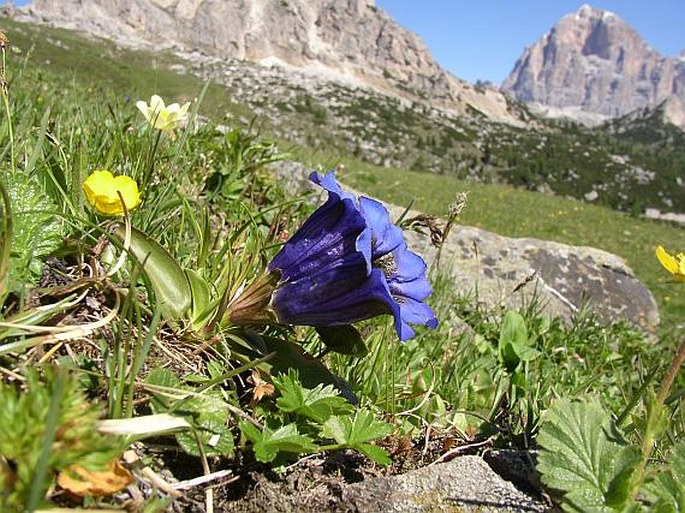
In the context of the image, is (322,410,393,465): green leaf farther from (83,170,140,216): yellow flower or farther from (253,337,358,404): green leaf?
(83,170,140,216): yellow flower

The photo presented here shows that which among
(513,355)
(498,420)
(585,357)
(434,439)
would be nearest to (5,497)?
(434,439)

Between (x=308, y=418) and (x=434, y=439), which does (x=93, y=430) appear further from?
(x=434, y=439)

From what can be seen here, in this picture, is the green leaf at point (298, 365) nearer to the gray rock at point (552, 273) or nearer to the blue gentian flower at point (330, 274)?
the blue gentian flower at point (330, 274)

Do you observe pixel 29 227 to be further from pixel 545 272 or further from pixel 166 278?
pixel 545 272

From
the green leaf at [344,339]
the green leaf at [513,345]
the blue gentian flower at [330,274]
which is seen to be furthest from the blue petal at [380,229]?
the green leaf at [513,345]

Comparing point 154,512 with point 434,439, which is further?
point 434,439

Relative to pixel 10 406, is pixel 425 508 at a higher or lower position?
lower
